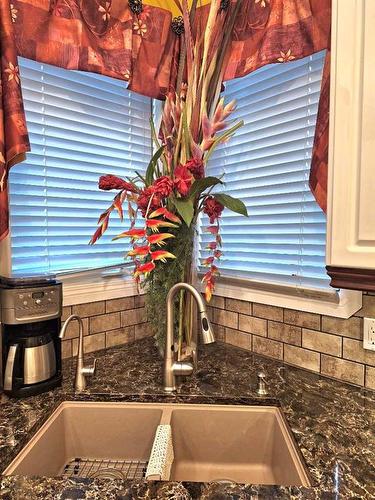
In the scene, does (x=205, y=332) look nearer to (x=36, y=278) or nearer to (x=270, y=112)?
(x=36, y=278)

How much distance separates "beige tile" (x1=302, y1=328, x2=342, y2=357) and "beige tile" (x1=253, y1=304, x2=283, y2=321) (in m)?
0.12

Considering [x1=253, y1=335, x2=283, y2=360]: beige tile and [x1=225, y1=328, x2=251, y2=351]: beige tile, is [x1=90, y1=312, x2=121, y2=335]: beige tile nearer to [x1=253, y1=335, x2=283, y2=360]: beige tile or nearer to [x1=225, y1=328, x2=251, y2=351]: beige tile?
[x1=225, y1=328, x2=251, y2=351]: beige tile

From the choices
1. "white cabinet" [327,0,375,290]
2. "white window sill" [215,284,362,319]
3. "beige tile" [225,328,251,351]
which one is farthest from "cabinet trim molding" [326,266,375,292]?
"beige tile" [225,328,251,351]

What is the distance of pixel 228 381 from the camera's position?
1237mm

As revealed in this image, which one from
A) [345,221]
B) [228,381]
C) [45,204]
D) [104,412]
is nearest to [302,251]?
[345,221]

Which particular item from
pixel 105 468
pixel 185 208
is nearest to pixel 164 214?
pixel 185 208

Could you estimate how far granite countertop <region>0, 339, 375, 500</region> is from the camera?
0.71 meters

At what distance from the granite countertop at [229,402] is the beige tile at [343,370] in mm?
28

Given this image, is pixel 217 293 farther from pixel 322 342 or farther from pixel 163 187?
pixel 163 187

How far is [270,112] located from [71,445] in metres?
1.42

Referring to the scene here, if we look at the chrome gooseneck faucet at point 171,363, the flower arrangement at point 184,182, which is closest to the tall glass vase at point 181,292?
Result: the flower arrangement at point 184,182

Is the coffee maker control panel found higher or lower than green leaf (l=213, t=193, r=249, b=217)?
lower

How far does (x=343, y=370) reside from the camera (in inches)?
47.6

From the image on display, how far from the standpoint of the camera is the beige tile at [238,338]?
1515mm
